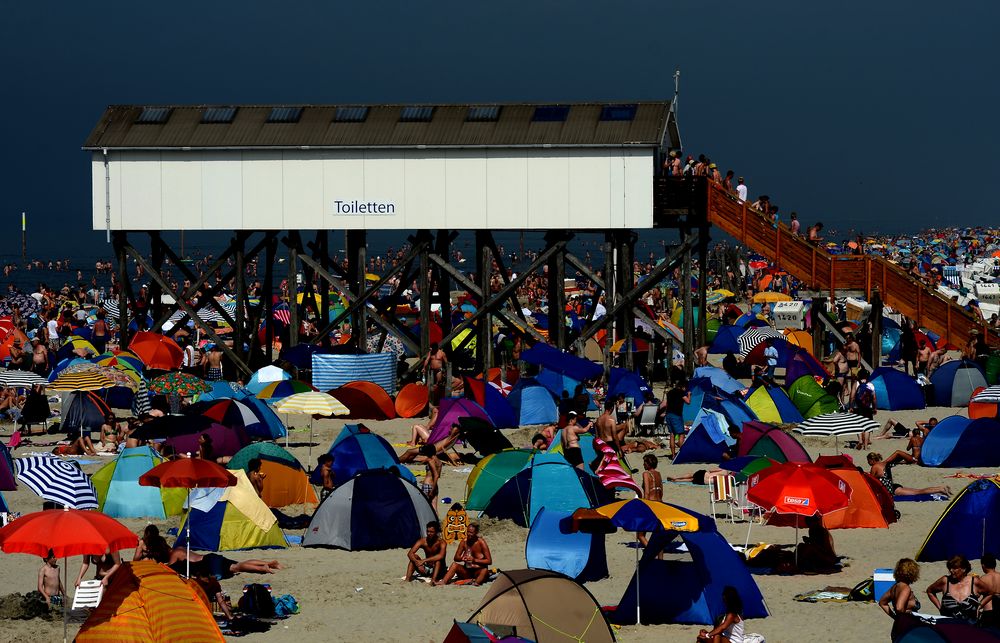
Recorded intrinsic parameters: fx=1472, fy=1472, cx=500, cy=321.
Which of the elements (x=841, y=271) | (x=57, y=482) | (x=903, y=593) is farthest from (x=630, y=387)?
(x=903, y=593)

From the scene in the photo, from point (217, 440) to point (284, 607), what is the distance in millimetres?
7636

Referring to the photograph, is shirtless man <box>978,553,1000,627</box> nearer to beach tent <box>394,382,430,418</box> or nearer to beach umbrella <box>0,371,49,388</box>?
beach tent <box>394,382,430,418</box>

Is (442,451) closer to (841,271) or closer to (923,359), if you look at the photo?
(841,271)

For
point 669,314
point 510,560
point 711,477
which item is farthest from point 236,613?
point 669,314

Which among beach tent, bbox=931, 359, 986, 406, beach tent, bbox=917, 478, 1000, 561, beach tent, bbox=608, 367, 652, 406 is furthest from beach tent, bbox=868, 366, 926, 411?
beach tent, bbox=917, 478, 1000, 561

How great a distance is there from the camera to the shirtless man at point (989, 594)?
12.0 meters

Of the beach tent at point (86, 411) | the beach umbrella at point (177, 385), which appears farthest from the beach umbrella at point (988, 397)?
the beach tent at point (86, 411)

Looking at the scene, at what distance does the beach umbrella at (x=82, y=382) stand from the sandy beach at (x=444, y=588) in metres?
3.66

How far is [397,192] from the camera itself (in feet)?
98.2

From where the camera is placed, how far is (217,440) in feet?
70.1

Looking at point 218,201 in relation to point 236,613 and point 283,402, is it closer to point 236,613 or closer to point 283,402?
point 283,402

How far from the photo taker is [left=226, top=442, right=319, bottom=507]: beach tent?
19188mm

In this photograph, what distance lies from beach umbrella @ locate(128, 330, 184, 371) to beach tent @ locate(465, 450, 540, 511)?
13.9m

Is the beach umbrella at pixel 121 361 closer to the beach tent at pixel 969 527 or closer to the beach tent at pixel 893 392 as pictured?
the beach tent at pixel 893 392
